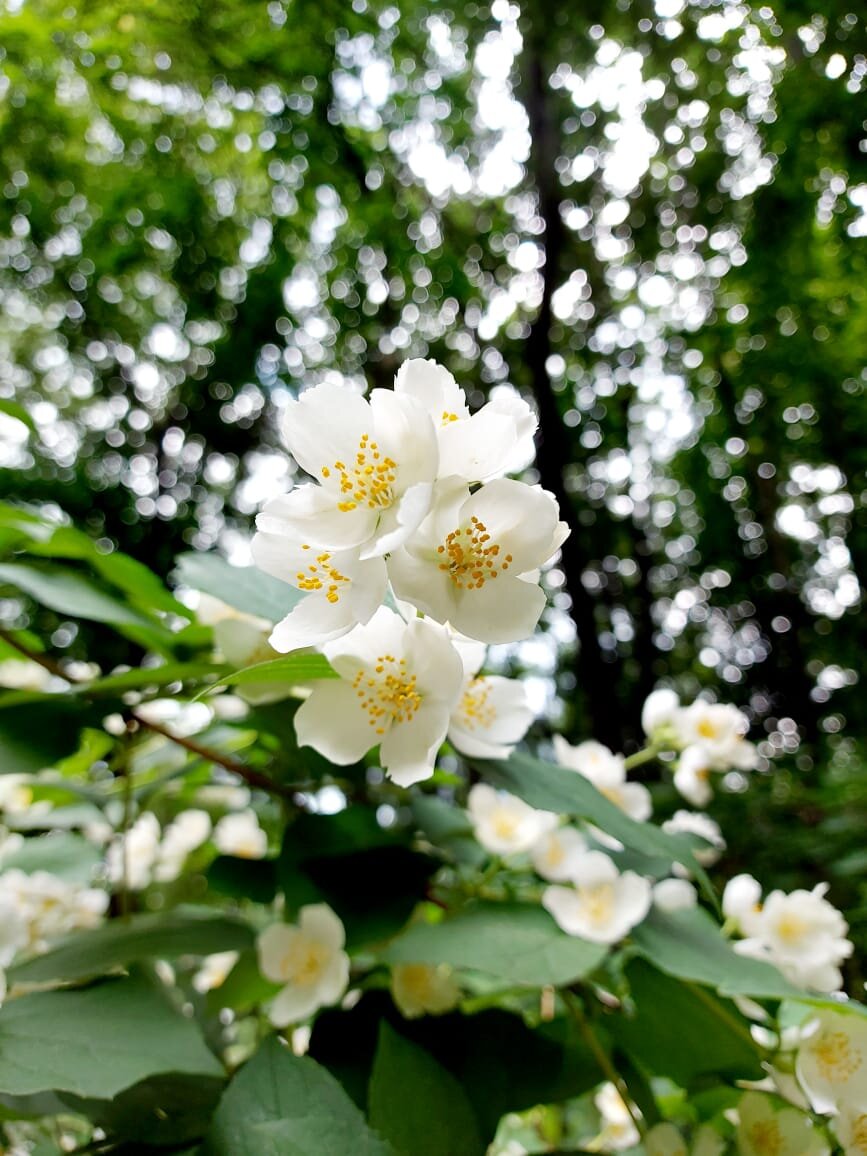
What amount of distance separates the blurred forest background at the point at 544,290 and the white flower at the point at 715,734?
27 centimetres

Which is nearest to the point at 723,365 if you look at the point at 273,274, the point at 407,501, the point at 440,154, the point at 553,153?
the point at 553,153

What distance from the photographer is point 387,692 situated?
0.38 meters

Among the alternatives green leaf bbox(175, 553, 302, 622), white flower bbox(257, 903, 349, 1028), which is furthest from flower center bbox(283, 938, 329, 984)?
green leaf bbox(175, 553, 302, 622)

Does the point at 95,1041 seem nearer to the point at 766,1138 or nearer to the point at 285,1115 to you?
the point at 285,1115

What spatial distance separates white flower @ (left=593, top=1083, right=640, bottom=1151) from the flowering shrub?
0.65 feet

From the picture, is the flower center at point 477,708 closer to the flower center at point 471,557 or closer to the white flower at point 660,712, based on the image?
the flower center at point 471,557

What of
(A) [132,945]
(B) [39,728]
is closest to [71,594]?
(B) [39,728]

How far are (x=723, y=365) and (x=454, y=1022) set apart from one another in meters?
1.07

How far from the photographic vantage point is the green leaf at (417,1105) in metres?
0.37

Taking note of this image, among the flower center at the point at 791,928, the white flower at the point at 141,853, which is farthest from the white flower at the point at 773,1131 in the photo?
the white flower at the point at 141,853

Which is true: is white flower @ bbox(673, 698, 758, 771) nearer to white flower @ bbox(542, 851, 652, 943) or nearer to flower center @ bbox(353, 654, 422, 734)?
white flower @ bbox(542, 851, 652, 943)

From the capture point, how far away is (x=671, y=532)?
5.56 feet

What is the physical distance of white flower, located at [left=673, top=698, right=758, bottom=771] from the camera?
0.66 m

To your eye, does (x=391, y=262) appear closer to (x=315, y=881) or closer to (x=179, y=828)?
(x=179, y=828)
